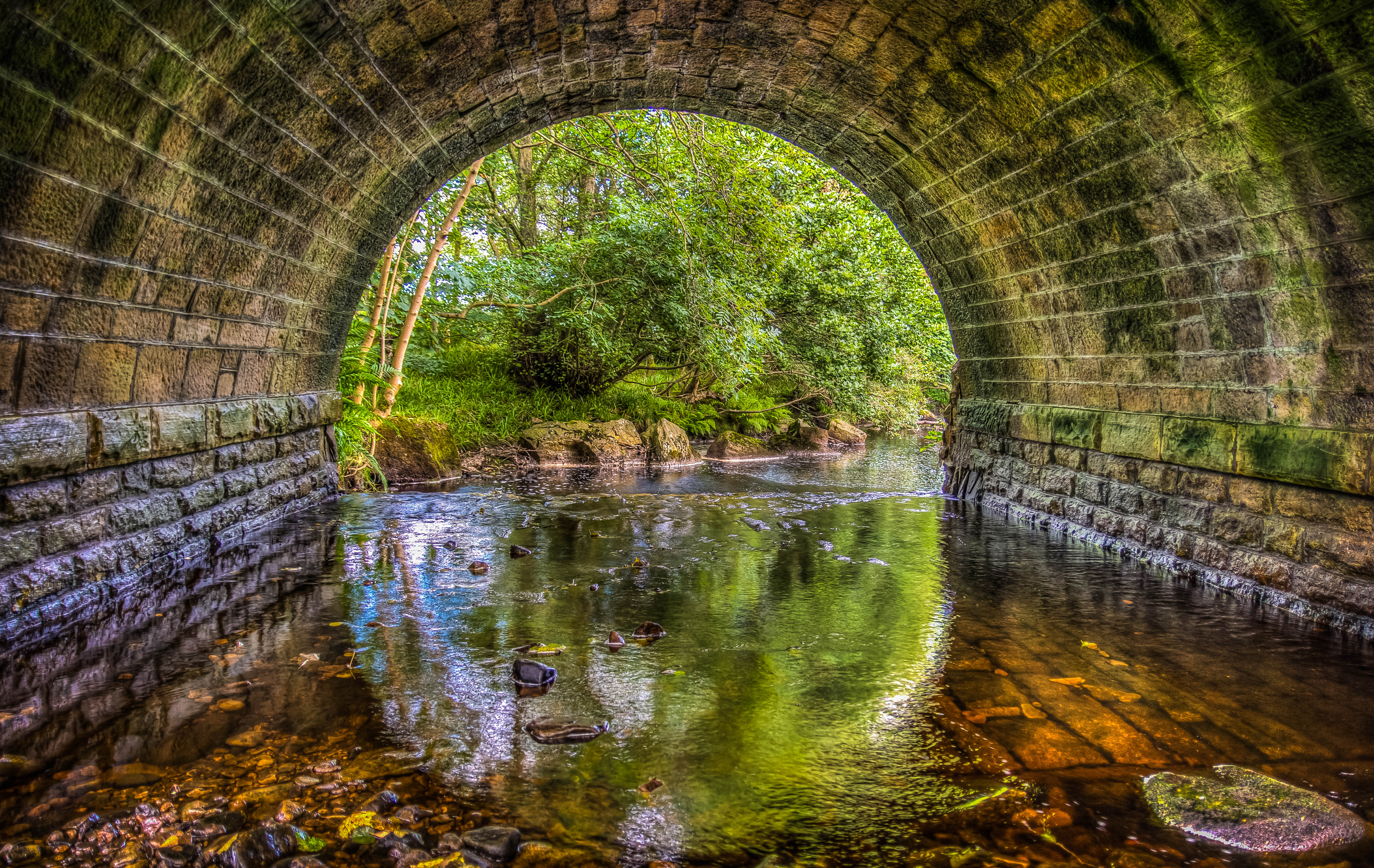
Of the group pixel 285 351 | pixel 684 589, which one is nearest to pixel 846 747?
pixel 684 589

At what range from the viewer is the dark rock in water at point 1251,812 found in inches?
91.7

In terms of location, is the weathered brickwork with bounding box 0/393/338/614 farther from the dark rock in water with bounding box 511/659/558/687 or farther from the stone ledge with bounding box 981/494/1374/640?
the stone ledge with bounding box 981/494/1374/640

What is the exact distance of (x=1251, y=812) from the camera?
2.45 m

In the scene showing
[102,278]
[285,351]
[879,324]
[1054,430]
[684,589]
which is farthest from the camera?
[879,324]

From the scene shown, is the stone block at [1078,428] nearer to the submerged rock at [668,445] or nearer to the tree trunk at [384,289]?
the submerged rock at [668,445]

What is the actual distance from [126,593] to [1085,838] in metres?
4.97

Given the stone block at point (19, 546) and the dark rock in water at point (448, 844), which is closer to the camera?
the dark rock in water at point (448, 844)

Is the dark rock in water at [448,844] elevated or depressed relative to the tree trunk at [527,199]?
depressed

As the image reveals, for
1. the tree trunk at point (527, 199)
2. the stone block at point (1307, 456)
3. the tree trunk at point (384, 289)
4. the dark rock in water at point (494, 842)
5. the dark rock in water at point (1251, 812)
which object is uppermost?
the tree trunk at point (527, 199)

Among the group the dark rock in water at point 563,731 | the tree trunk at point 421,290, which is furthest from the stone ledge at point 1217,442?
the tree trunk at point 421,290

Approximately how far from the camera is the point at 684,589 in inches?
203

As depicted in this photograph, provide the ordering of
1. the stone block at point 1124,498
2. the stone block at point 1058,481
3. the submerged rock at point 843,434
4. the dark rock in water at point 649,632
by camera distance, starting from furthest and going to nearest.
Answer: the submerged rock at point 843,434 → the stone block at point 1058,481 → the stone block at point 1124,498 → the dark rock in water at point 649,632

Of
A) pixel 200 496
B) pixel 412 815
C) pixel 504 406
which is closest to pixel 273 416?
pixel 200 496

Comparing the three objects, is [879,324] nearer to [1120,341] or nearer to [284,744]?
[1120,341]
